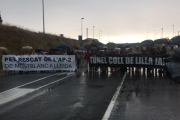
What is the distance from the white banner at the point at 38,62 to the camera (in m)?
18.3

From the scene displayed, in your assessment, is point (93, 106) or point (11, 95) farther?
point (11, 95)

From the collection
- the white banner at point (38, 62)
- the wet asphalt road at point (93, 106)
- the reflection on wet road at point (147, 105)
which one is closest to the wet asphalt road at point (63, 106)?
the wet asphalt road at point (93, 106)

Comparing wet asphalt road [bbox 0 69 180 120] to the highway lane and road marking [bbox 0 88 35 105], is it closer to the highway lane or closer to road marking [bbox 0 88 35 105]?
road marking [bbox 0 88 35 105]

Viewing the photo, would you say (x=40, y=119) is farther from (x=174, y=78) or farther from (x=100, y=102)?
(x=174, y=78)

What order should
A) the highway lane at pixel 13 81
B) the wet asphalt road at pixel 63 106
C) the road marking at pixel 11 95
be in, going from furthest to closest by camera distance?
the highway lane at pixel 13 81, the road marking at pixel 11 95, the wet asphalt road at pixel 63 106

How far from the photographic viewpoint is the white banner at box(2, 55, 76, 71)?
1834 cm

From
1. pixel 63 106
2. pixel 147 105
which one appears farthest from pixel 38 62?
pixel 147 105

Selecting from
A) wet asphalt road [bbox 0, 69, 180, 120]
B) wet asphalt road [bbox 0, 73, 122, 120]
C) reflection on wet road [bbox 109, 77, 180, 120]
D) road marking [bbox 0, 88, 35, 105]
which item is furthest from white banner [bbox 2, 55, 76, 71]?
reflection on wet road [bbox 109, 77, 180, 120]

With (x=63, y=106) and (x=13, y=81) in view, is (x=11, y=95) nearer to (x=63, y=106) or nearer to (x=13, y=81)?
(x=63, y=106)

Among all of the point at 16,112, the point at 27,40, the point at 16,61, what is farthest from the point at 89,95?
the point at 27,40

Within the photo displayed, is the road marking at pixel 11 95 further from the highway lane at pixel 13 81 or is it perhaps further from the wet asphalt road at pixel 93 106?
the highway lane at pixel 13 81

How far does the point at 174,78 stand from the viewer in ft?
9.89

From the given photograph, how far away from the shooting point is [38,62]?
18516 mm

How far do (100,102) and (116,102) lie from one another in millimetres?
569
